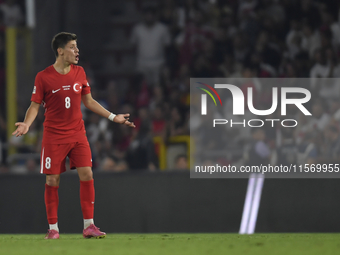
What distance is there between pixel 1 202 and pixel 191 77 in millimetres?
3621

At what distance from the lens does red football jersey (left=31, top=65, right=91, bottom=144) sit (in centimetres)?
518

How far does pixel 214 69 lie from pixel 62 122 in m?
4.70

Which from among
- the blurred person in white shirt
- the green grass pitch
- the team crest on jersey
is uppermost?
the blurred person in white shirt

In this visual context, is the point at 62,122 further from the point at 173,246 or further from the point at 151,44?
the point at 151,44

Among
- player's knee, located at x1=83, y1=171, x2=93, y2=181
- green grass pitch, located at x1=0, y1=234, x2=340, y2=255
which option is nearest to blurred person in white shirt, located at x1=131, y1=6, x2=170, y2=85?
player's knee, located at x1=83, y1=171, x2=93, y2=181

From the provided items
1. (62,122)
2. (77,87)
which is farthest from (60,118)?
(77,87)

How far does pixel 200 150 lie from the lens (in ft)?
24.5

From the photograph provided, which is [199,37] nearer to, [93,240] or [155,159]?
[155,159]

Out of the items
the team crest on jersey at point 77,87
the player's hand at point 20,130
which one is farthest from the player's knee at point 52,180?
the team crest on jersey at point 77,87

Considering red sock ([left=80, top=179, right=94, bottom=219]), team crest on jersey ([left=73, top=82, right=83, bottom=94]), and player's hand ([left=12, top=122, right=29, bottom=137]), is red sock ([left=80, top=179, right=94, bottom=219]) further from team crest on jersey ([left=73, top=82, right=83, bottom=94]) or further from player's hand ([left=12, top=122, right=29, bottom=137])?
team crest on jersey ([left=73, top=82, right=83, bottom=94])

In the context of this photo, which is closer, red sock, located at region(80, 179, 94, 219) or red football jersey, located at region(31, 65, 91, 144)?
red football jersey, located at region(31, 65, 91, 144)

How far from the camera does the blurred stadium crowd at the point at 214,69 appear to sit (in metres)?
7.24

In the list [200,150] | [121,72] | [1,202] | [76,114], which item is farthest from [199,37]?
[76,114]

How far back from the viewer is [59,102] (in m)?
5.19
